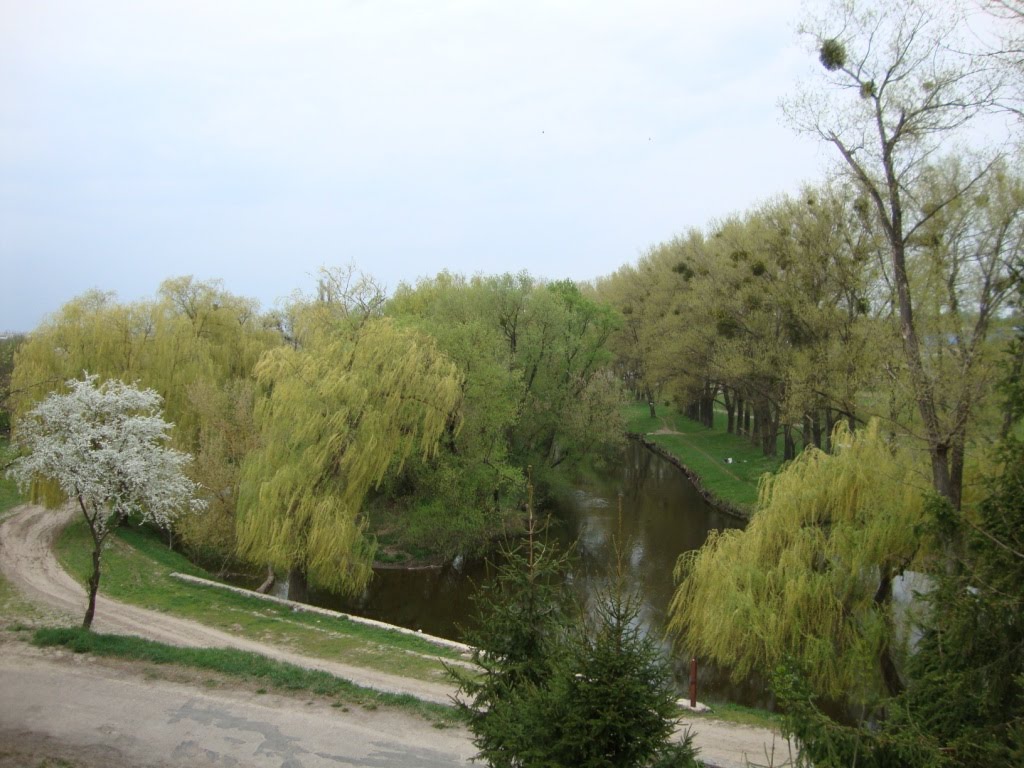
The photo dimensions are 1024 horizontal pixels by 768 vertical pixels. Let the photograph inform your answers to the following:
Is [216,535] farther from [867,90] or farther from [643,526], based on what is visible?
[867,90]

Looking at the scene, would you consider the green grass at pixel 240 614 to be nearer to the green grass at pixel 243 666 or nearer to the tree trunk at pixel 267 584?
the green grass at pixel 243 666

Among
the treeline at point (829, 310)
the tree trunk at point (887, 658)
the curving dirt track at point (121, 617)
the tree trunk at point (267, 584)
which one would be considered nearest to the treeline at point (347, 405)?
the tree trunk at point (267, 584)

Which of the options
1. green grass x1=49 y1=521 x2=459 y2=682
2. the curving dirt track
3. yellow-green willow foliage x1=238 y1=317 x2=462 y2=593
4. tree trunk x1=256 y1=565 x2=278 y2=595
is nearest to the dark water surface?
tree trunk x1=256 y1=565 x2=278 y2=595

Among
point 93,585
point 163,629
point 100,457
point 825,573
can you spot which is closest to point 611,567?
point 825,573

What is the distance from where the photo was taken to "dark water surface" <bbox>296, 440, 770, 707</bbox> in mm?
18700

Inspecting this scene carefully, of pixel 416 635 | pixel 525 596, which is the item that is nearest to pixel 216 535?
pixel 416 635

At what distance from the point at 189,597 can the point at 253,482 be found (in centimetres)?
322

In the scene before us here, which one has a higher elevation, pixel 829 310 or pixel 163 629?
pixel 829 310

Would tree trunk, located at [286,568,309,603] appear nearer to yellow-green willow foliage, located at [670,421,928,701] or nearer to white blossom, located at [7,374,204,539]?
white blossom, located at [7,374,204,539]

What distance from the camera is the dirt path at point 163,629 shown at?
1121 cm

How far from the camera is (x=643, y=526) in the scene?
29.6 meters

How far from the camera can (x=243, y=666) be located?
41.9 ft

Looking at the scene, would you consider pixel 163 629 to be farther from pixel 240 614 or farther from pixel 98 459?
pixel 98 459

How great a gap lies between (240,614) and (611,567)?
462 inches
